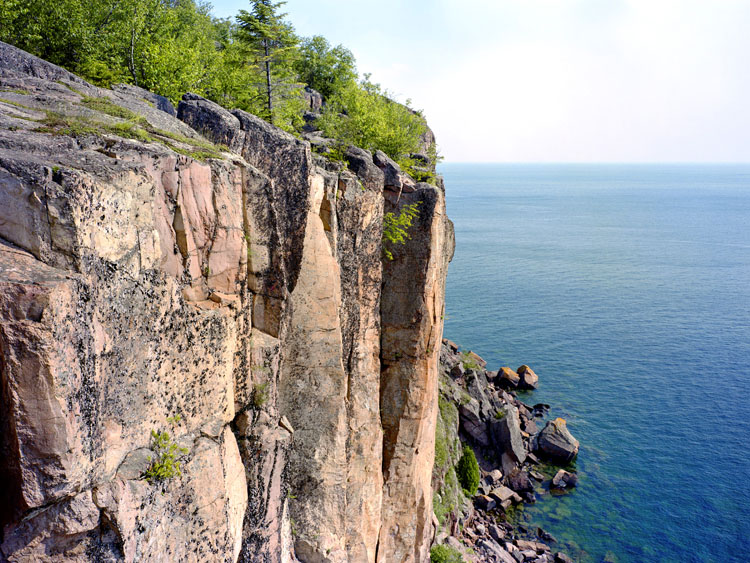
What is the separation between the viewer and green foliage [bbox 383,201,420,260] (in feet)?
79.5

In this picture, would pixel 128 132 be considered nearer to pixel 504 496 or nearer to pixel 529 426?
pixel 504 496

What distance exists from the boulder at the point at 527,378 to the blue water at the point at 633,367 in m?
1.21

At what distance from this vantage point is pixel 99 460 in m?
9.70

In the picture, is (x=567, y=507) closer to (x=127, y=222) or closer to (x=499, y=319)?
(x=499, y=319)

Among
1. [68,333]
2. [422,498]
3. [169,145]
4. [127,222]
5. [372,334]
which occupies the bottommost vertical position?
[422,498]

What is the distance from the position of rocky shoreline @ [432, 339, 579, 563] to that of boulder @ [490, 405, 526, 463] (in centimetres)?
9

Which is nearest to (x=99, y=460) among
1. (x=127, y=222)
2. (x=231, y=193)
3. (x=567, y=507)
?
(x=127, y=222)

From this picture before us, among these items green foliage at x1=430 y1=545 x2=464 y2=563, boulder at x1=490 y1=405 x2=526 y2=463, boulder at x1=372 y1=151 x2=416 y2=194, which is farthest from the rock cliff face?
boulder at x1=490 y1=405 x2=526 y2=463

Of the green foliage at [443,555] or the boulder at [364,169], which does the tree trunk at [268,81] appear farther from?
the green foliage at [443,555]

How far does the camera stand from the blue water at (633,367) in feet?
149

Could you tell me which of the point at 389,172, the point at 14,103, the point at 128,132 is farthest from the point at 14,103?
the point at 389,172

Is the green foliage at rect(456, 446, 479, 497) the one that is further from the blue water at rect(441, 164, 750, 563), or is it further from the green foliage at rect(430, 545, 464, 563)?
the green foliage at rect(430, 545, 464, 563)

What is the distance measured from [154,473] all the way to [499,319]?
3135 inches

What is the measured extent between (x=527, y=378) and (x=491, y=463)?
17.9m
